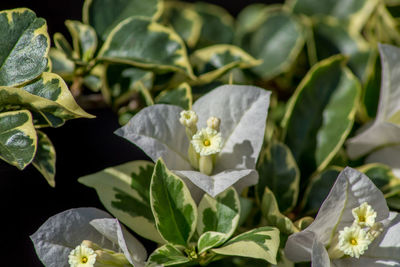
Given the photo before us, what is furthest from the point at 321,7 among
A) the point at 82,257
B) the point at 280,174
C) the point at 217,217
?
the point at 82,257

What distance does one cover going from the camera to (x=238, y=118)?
521 millimetres

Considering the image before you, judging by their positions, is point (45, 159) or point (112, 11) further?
point (112, 11)

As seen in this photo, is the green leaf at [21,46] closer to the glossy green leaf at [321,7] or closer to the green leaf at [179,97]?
the green leaf at [179,97]

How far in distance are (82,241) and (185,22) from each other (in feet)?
1.28

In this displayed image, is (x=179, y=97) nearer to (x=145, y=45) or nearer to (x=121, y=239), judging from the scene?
(x=145, y=45)

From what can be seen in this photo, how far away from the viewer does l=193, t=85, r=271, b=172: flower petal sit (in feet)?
1.65

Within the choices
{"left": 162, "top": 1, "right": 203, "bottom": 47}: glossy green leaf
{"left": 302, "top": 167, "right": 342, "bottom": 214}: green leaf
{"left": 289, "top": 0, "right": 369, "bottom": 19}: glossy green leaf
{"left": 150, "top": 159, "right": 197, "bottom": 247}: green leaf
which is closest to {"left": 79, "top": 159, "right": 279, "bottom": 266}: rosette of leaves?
{"left": 150, "top": 159, "right": 197, "bottom": 247}: green leaf

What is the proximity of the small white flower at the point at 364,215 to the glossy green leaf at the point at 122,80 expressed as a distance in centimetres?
A: 31

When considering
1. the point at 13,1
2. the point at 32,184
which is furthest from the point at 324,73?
the point at 13,1

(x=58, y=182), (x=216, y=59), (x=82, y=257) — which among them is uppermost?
(x=216, y=59)

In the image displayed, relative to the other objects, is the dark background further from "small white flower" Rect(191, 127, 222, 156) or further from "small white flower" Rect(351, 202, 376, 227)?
"small white flower" Rect(351, 202, 376, 227)

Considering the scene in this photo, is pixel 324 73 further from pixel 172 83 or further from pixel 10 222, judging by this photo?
pixel 10 222

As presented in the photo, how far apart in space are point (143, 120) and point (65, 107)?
0.27 ft

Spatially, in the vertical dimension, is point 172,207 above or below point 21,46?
below
